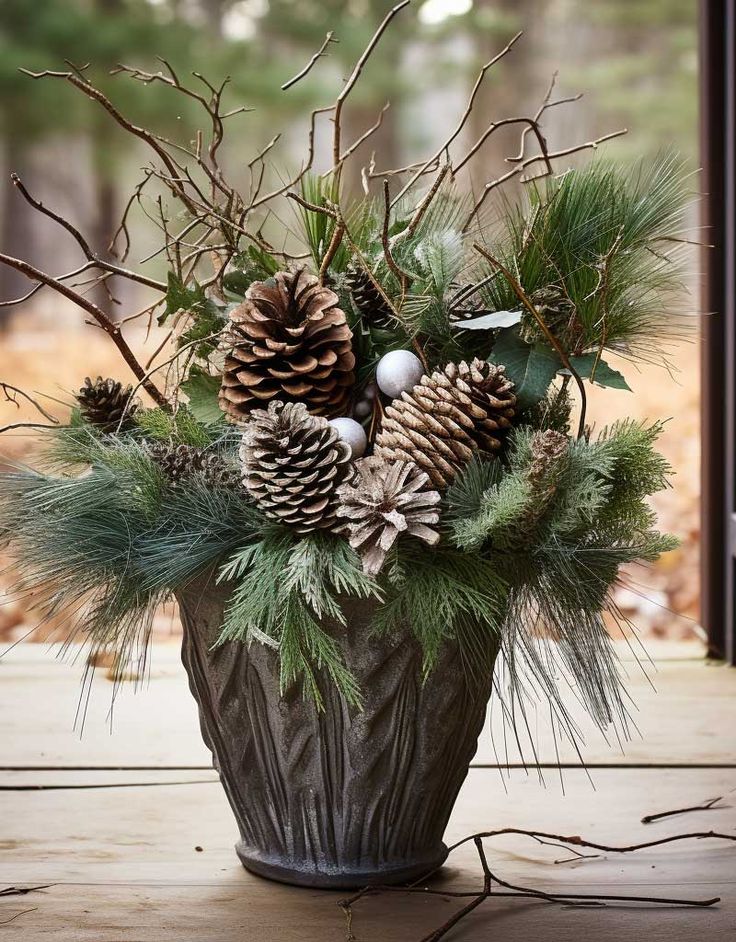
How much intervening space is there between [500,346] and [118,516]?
0.77 ft

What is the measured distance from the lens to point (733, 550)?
52.3 inches

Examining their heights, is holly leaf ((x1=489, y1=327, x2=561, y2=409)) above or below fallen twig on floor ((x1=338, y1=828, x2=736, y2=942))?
above

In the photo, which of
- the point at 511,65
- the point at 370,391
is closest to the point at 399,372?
the point at 370,391

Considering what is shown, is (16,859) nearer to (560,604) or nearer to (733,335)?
(560,604)

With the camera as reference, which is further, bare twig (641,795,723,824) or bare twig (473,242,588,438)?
bare twig (641,795,723,824)

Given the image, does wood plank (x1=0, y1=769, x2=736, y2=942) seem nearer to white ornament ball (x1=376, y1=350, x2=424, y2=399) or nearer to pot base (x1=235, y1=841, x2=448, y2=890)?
pot base (x1=235, y1=841, x2=448, y2=890)

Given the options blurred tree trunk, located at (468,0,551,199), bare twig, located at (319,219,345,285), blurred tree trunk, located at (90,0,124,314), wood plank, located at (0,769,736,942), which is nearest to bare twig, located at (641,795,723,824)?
wood plank, located at (0,769,736,942)

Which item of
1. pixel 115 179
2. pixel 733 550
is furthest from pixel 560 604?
pixel 115 179

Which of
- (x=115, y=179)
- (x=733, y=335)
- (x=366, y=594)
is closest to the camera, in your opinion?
(x=366, y=594)

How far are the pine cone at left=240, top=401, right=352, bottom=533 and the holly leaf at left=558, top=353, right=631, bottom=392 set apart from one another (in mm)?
145

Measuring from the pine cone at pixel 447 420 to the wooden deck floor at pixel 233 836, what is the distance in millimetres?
254

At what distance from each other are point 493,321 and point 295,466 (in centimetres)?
14

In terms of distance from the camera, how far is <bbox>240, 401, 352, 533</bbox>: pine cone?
537 millimetres

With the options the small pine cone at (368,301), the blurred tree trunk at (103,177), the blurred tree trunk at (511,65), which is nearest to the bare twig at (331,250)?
the small pine cone at (368,301)
